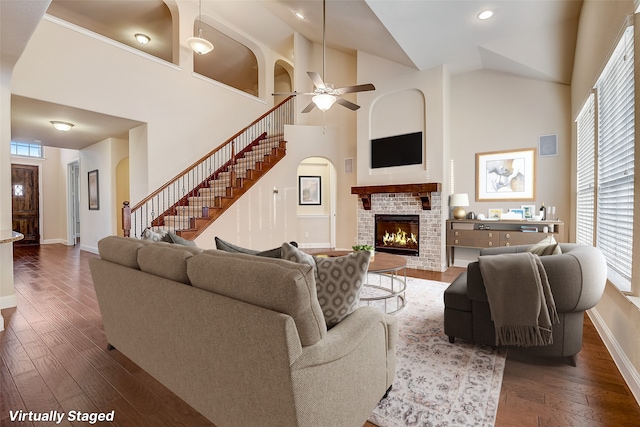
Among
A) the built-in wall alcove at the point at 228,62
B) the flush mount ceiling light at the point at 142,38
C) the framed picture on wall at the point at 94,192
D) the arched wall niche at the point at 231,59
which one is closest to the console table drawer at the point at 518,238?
the arched wall niche at the point at 231,59

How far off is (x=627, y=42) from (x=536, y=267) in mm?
1802

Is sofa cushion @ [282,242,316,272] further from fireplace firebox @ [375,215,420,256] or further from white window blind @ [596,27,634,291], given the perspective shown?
fireplace firebox @ [375,215,420,256]

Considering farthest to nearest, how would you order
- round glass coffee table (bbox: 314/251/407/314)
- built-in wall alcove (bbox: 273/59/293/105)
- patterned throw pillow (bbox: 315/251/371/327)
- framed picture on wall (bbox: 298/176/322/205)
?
1. built-in wall alcove (bbox: 273/59/293/105)
2. framed picture on wall (bbox: 298/176/322/205)
3. round glass coffee table (bbox: 314/251/407/314)
4. patterned throw pillow (bbox: 315/251/371/327)

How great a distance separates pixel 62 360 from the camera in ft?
7.84

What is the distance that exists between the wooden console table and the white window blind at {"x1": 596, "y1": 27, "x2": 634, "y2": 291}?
1803 mm

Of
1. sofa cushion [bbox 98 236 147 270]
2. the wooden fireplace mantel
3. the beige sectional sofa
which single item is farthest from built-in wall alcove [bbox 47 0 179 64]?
the beige sectional sofa

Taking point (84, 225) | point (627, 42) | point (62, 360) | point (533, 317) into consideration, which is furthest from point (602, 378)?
point (84, 225)

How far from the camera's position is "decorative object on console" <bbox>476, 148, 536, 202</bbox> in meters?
5.32

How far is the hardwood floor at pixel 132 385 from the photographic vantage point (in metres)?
1.75

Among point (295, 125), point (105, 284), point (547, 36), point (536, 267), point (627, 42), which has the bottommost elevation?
point (105, 284)

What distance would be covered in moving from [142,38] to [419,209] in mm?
7427

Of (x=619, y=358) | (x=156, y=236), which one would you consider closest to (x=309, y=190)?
(x=156, y=236)

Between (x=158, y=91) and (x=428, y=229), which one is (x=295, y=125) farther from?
(x=428, y=229)

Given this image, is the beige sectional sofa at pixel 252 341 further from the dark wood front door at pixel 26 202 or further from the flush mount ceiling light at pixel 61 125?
the dark wood front door at pixel 26 202
